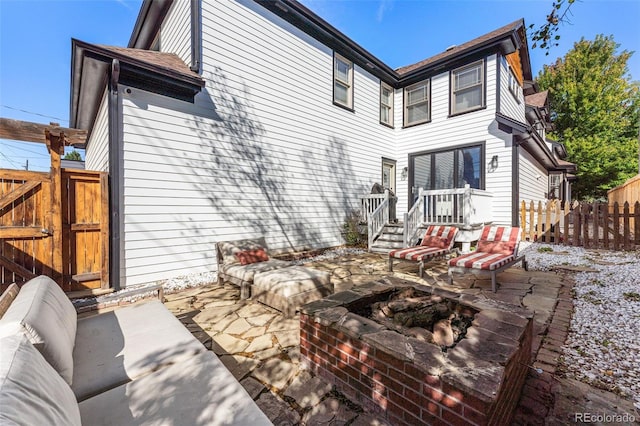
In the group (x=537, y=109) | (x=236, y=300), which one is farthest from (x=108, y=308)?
(x=537, y=109)

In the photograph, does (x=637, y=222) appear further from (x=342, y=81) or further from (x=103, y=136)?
(x=103, y=136)

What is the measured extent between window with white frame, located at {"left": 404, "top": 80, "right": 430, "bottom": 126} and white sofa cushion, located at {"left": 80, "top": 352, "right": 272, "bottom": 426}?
10.2 metres

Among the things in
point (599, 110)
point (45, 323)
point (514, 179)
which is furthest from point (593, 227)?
point (599, 110)

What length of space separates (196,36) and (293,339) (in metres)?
6.04

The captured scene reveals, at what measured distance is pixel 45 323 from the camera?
61.2 inches

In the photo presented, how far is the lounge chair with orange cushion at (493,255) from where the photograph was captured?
13.8 ft

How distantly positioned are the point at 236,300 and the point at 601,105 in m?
23.4

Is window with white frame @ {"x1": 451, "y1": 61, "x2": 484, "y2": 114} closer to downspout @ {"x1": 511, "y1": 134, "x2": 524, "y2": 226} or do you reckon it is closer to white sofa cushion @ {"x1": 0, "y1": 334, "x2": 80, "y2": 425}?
downspout @ {"x1": 511, "y1": 134, "x2": 524, "y2": 226}

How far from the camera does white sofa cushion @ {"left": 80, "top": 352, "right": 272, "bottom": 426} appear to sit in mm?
1224

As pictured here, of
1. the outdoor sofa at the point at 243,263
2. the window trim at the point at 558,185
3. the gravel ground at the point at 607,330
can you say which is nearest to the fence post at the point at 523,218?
the gravel ground at the point at 607,330

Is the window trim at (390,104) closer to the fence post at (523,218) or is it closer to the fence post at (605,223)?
the fence post at (523,218)

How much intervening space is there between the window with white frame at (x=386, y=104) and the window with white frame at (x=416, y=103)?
558 millimetres

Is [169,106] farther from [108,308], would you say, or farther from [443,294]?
[443,294]

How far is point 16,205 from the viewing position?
3982 mm
